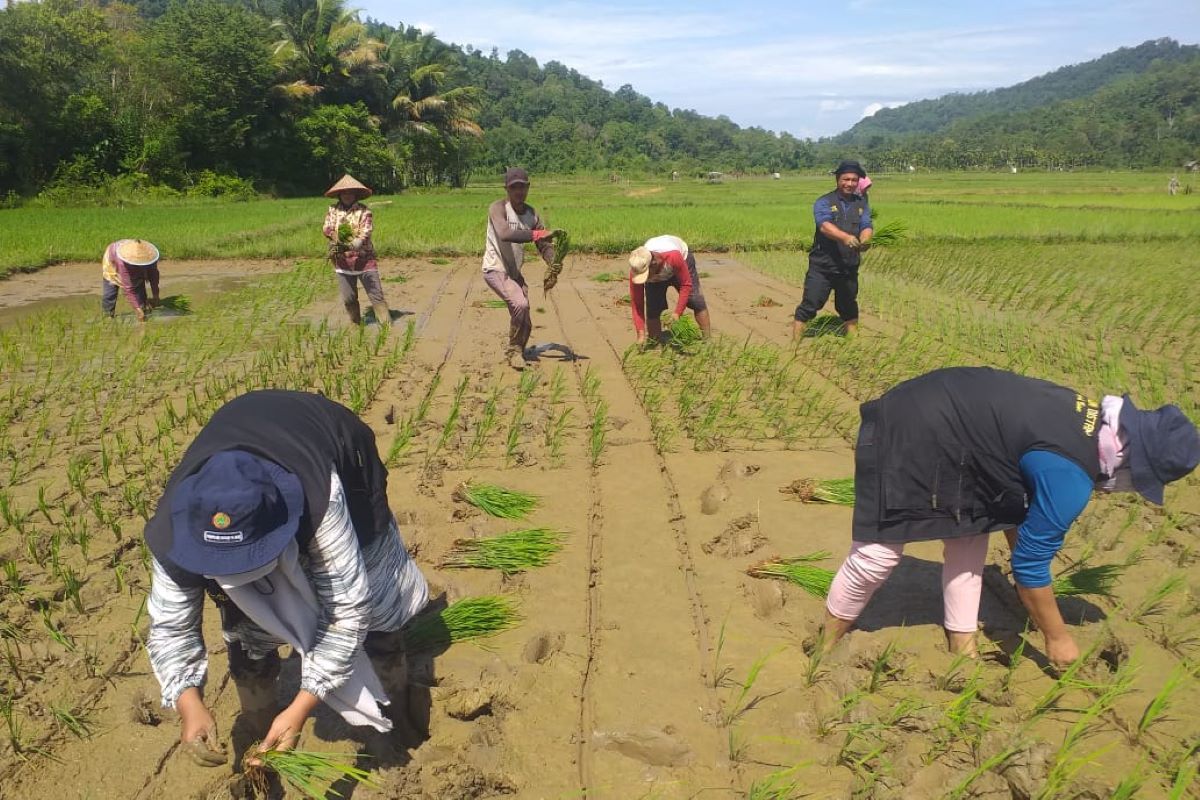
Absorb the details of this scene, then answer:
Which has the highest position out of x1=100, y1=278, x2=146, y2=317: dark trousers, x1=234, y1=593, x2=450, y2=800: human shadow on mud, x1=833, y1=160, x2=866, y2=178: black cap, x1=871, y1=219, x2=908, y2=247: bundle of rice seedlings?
x1=833, y1=160, x2=866, y2=178: black cap

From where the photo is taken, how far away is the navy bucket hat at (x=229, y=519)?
5.42ft

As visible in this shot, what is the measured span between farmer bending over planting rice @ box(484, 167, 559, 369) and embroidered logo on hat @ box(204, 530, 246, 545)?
4133 millimetres

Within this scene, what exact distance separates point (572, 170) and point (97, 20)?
29818 mm

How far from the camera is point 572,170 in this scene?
172 ft

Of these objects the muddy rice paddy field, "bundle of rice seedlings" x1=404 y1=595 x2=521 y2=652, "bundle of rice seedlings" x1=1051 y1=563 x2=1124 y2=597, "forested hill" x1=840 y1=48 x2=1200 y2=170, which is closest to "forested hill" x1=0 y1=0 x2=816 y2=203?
Result: the muddy rice paddy field

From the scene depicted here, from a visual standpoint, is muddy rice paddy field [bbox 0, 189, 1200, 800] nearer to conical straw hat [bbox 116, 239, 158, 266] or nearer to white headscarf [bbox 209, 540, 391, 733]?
white headscarf [bbox 209, 540, 391, 733]

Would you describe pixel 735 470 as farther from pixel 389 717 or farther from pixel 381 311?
pixel 381 311

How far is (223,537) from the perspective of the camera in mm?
1664

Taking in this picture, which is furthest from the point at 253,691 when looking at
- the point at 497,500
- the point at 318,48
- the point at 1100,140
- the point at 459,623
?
the point at 1100,140

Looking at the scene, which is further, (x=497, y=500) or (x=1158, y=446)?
(x=497, y=500)

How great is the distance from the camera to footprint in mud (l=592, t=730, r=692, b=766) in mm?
2205

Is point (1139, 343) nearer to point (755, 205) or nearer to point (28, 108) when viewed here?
point (755, 205)

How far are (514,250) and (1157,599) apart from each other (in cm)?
435

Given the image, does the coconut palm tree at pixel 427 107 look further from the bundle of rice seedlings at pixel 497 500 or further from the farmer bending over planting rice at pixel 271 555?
the farmer bending over planting rice at pixel 271 555
